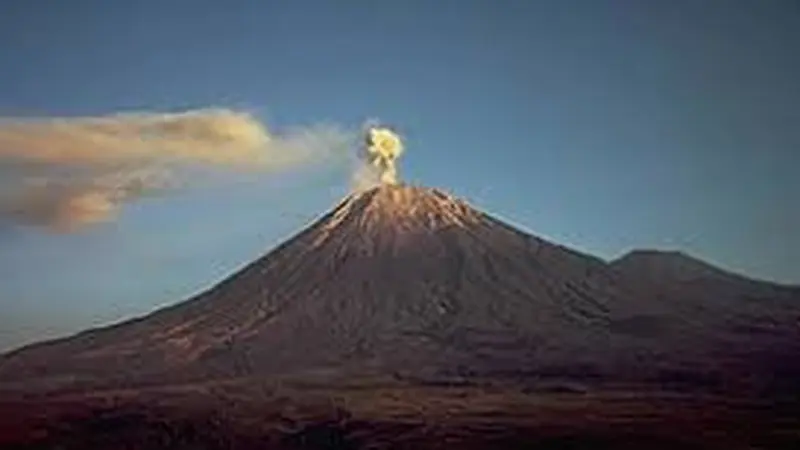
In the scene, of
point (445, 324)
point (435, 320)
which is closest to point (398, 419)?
point (445, 324)

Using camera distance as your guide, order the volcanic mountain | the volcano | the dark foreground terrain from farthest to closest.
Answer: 1. the volcanic mountain
2. the volcano
3. the dark foreground terrain

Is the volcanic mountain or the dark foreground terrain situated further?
the volcanic mountain

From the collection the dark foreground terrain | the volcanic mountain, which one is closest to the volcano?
the volcanic mountain

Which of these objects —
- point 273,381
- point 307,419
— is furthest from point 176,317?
point 307,419

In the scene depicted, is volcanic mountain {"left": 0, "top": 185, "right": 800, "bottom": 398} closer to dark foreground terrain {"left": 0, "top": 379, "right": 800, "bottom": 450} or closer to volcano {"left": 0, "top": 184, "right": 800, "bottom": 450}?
volcano {"left": 0, "top": 184, "right": 800, "bottom": 450}

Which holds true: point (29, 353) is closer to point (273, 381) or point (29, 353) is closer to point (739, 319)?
point (273, 381)

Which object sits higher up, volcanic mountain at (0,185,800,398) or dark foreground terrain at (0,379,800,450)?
volcanic mountain at (0,185,800,398)

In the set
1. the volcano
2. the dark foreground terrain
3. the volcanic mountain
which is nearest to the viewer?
the dark foreground terrain

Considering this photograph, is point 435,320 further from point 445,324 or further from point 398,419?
point 398,419
